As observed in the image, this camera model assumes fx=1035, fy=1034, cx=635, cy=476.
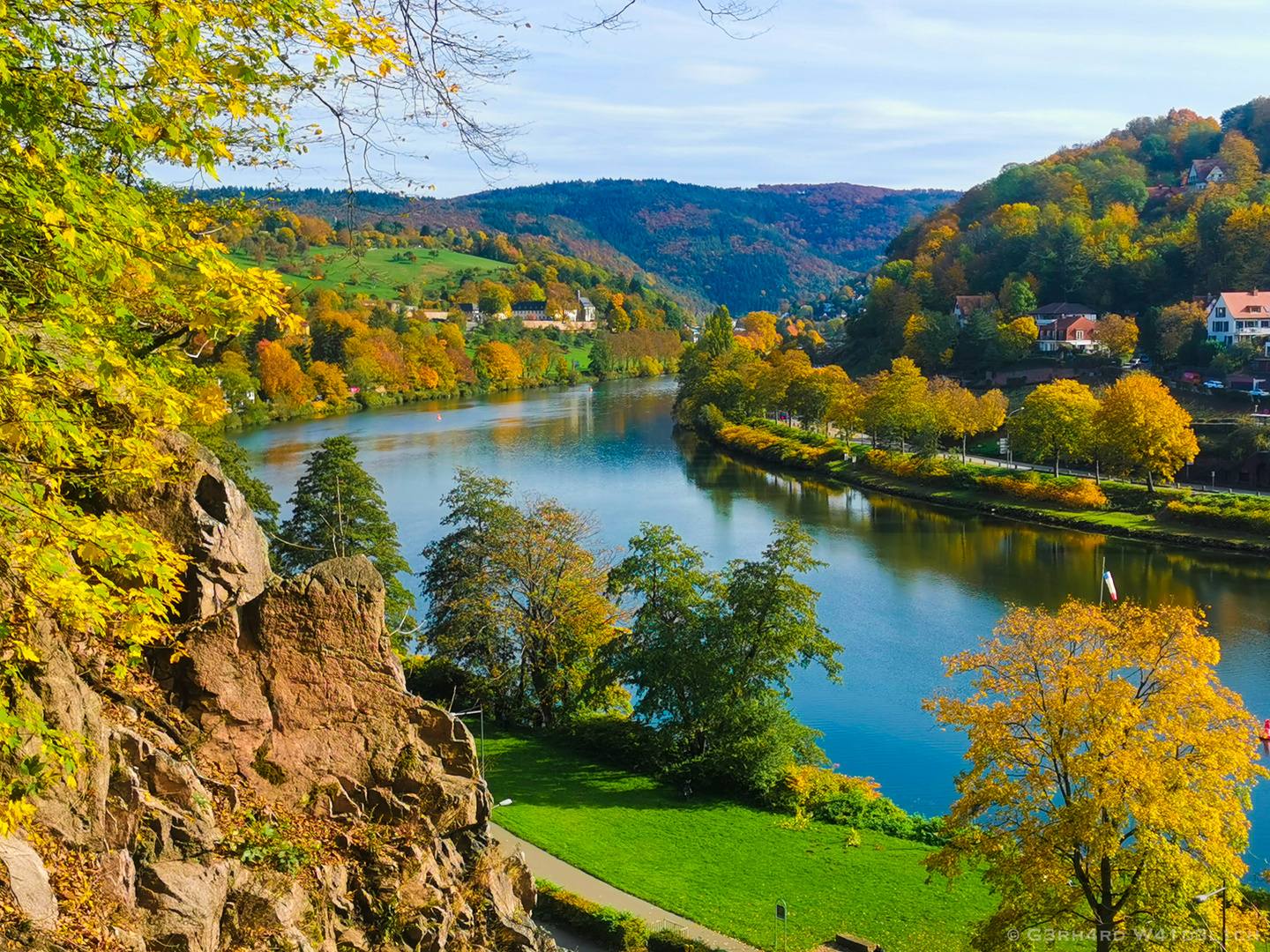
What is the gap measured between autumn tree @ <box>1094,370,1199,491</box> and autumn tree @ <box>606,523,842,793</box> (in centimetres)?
2563

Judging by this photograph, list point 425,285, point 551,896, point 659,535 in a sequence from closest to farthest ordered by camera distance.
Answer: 1. point 551,896
2. point 659,535
3. point 425,285

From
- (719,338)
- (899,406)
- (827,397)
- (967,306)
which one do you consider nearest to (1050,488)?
(899,406)

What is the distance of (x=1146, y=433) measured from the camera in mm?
40219

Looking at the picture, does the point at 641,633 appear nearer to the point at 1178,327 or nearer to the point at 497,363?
the point at 1178,327

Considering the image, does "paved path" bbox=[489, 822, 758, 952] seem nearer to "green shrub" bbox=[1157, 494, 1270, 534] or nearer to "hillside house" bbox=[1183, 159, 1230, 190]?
"green shrub" bbox=[1157, 494, 1270, 534]

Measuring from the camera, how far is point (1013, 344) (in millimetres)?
67438

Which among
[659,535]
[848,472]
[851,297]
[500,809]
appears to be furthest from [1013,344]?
[851,297]

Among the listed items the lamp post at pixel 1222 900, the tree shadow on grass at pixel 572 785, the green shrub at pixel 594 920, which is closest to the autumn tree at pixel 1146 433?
the tree shadow on grass at pixel 572 785

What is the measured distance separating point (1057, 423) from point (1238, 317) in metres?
21.5

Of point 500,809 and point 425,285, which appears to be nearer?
point 500,809

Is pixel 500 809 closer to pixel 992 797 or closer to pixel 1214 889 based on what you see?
pixel 992 797

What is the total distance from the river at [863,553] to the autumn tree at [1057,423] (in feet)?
19.0

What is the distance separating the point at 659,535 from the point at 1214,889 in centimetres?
1269

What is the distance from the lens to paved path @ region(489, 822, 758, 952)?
13.5 m
